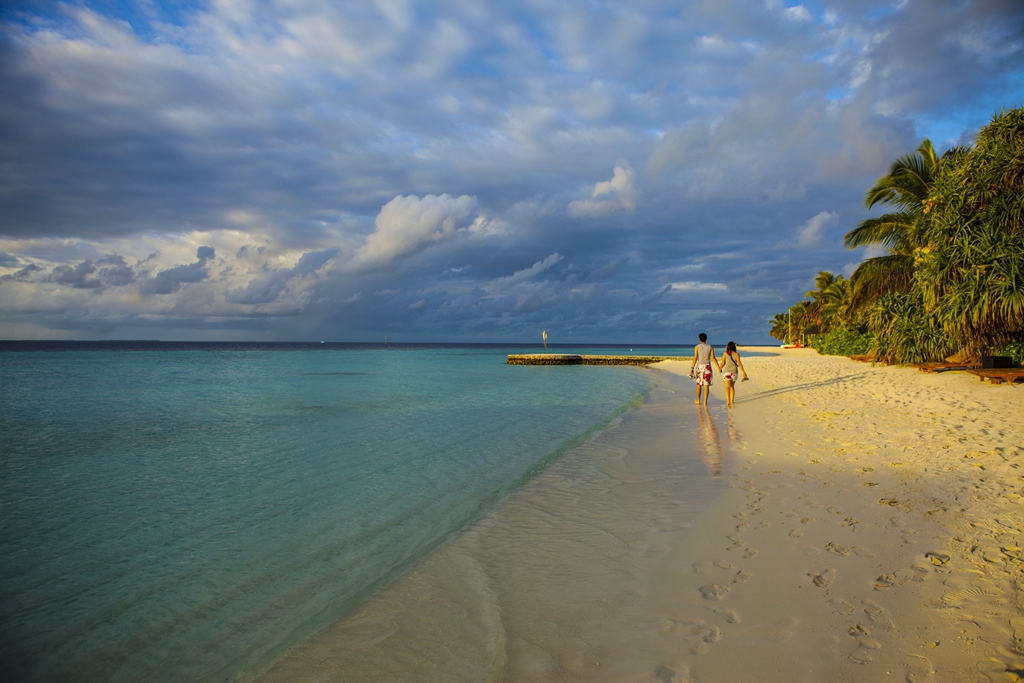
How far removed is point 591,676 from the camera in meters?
3.40

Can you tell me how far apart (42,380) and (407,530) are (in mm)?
42139

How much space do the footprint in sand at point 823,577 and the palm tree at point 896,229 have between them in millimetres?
24010

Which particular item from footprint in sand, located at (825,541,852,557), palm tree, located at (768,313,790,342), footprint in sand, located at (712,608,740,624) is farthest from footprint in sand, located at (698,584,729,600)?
palm tree, located at (768,313,790,342)

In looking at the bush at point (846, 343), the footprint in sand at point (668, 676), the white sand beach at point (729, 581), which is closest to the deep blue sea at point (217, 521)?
the white sand beach at point (729, 581)

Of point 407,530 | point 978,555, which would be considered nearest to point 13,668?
point 407,530

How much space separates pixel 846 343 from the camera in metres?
43.3

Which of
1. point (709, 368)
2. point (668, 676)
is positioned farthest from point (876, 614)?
point (709, 368)

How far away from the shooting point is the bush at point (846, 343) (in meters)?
38.6

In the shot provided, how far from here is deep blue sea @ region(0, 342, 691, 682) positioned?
4488 mm

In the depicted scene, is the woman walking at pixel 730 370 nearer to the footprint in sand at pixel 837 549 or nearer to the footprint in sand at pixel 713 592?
the footprint in sand at pixel 837 549

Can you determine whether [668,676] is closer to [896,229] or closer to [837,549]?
[837,549]

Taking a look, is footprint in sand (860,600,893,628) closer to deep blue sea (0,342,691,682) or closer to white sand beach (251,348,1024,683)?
white sand beach (251,348,1024,683)

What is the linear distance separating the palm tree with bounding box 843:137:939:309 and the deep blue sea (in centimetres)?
1785

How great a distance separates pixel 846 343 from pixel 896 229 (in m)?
19.8
